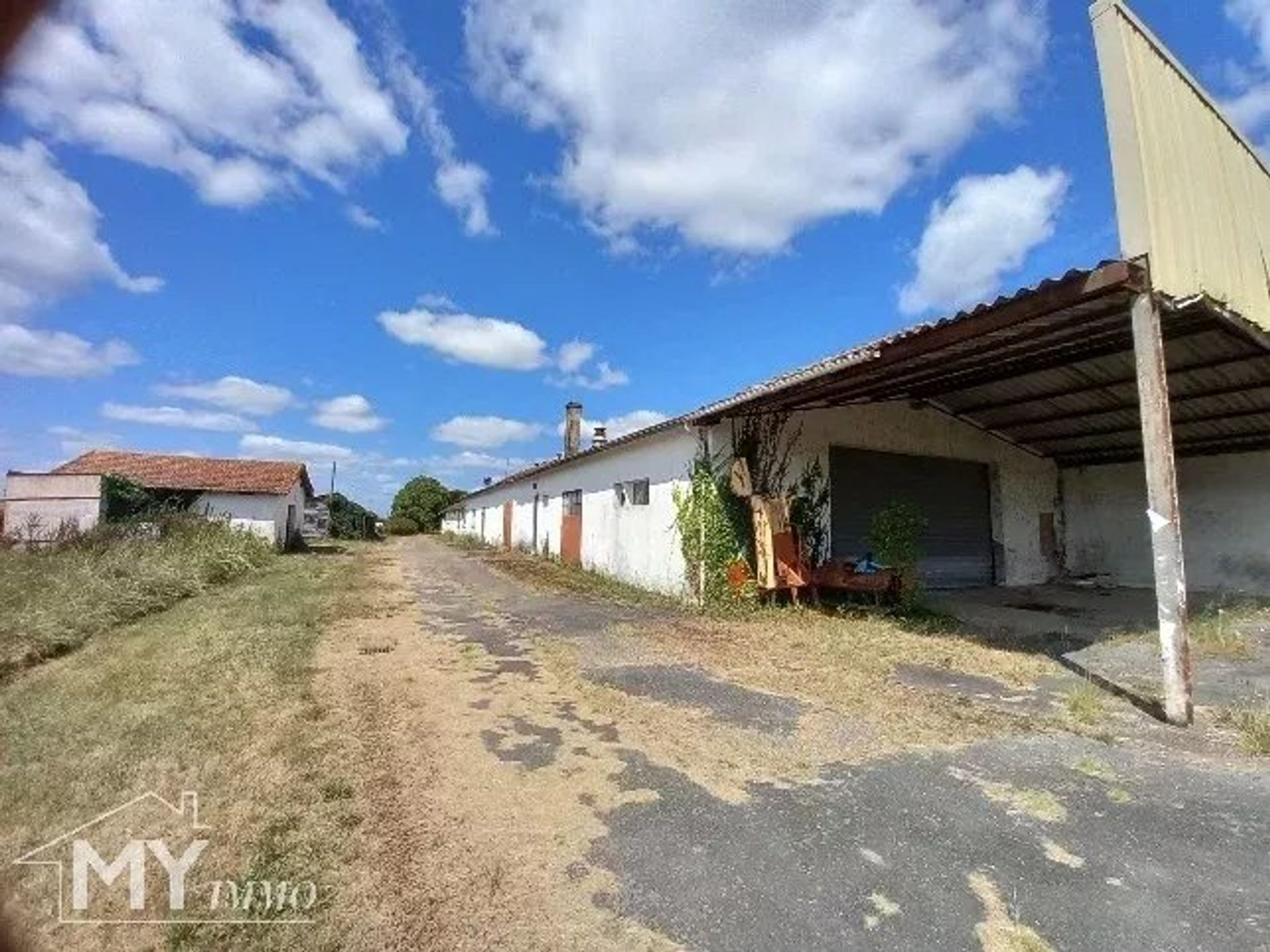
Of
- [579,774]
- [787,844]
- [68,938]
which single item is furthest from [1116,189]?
[68,938]

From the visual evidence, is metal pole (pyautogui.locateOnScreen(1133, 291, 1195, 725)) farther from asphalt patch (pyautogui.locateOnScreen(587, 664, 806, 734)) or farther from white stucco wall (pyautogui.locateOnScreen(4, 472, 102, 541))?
white stucco wall (pyautogui.locateOnScreen(4, 472, 102, 541))

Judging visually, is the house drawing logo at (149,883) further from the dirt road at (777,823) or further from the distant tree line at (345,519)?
the distant tree line at (345,519)

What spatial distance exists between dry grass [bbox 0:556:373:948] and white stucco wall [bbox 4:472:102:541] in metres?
15.1

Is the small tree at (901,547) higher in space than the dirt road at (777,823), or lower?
higher

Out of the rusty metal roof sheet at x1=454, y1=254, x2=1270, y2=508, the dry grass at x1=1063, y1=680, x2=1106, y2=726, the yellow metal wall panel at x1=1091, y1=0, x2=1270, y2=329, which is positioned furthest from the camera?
the rusty metal roof sheet at x1=454, y1=254, x2=1270, y2=508

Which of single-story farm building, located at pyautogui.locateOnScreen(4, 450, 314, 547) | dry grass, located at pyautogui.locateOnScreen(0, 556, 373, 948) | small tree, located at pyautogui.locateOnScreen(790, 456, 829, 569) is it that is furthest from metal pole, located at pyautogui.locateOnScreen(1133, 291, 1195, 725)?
single-story farm building, located at pyautogui.locateOnScreen(4, 450, 314, 547)

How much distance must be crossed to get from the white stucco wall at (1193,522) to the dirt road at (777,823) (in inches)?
418

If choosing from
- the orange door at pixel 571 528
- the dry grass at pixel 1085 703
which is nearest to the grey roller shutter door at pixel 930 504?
the dry grass at pixel 1085 703

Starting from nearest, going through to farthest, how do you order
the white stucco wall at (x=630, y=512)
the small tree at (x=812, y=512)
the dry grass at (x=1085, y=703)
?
the dry grass at (x=1085, y=703) < the small tree at (x=812, y=512) < the white stucco wall at (x=630, y=512)

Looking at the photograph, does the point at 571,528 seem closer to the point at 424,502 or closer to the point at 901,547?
the point at 901,547

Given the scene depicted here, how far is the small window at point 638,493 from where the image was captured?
13392 mm

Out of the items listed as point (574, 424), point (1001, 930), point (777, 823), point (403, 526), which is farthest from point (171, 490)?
point (403, 526)

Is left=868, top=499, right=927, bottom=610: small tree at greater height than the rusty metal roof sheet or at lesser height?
lesser

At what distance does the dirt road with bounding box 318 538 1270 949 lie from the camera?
2.45 m
